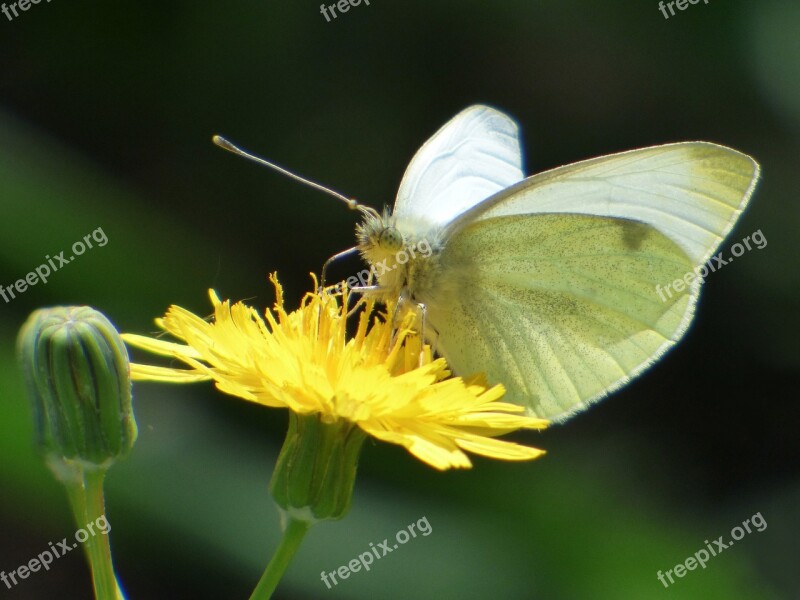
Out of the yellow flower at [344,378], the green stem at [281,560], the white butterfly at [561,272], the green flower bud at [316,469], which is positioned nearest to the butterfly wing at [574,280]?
the white butterfly at [561,272]

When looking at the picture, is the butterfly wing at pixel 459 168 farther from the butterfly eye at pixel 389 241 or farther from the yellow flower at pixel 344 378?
the yellow flower at pixel 344 378

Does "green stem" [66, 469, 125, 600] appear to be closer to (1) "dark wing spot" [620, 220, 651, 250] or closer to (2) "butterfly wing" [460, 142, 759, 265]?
(2) "butterfly wing" [460, 142, 759, 265]

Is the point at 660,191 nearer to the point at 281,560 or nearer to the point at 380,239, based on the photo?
the point at 380,239

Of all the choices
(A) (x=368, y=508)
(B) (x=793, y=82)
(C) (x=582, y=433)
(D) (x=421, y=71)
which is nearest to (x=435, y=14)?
(D) (x=421, y=71)

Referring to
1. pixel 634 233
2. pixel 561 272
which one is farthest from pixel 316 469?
pixel 634 233

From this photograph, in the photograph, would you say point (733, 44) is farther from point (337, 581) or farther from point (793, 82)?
point (337, 581)

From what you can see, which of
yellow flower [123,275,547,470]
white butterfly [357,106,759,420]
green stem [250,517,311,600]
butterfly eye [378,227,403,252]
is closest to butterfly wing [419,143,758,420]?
white butterfly [357,106,759,420]

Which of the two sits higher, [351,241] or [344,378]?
[351,241]
